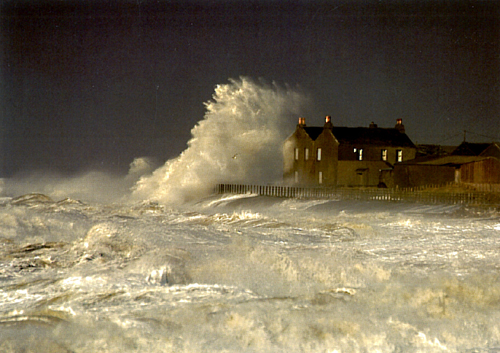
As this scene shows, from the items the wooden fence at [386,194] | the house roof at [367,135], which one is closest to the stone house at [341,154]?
the house roof at [367,135]

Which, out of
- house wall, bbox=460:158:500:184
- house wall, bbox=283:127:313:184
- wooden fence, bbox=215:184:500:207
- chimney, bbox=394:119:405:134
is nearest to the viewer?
wooden fence, bbox=215:184:500:207

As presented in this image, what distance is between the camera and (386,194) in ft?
79.8

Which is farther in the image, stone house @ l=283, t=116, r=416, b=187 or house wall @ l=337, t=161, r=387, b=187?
stone house @ l=283, t=116, r=416, b=187

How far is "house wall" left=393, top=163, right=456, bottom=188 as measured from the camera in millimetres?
30312

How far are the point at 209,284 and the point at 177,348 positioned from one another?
2.72 metres

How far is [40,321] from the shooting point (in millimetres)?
7180

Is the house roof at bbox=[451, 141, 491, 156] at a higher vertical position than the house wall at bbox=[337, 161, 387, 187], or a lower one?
higher

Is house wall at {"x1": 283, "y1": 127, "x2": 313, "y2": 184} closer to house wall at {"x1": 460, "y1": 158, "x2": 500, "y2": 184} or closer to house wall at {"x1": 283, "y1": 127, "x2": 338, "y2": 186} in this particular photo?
house wall at {"x1": 283, "y1": 127, "x2": 338, "y2": 186}

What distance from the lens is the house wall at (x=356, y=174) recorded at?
3453cm

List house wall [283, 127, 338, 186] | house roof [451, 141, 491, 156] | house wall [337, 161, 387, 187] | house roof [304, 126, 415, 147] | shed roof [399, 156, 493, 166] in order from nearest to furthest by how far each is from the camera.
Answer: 1. shed roof [399, 156, 493, 166]
2. house roof [451, 141, 491, 156]
3. house wall [337, 161, 387, 187]
4. house wall [283, 127, 338, 186]
5. house roof [304, 126, 415, 147]

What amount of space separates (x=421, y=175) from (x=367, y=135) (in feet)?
19.5

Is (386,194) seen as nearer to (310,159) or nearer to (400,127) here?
(310,159)

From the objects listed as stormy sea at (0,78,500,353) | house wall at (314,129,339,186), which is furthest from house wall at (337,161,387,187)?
stormy sea at (0,78,500,353)

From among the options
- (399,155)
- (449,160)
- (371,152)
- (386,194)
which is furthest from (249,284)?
(399,155)
